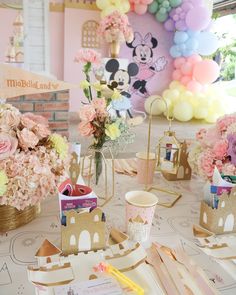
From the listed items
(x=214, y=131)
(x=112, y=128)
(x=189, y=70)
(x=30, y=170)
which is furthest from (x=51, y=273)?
(x=189, y=70)

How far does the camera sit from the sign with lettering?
44.9 inches

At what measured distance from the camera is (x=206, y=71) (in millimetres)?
4570

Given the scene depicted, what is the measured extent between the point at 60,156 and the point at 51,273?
1.14ft

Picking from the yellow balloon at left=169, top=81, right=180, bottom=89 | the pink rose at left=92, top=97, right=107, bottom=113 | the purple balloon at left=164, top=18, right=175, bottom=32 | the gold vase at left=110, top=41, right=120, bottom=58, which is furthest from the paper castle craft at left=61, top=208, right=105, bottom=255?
the purple balloon at left=164, top=18, right=175, bottom=32

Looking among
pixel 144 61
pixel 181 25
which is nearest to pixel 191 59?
pixel 181 25

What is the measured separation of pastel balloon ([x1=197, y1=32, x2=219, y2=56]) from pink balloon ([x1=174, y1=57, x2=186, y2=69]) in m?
0.31

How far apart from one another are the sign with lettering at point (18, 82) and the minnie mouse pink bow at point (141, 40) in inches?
164

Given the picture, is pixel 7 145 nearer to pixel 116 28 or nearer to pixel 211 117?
pixel 116 28

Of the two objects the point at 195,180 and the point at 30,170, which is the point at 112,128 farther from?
the point at 195,180

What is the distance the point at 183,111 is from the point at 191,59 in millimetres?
848

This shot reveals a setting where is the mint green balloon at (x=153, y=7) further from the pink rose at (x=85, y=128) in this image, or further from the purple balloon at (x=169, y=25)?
the pink rose at (x=85, y=128)

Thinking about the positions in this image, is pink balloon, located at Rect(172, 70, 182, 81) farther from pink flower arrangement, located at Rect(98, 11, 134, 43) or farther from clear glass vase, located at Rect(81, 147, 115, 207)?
clear glass vase, located at Rect(81, 147, 115, 207)

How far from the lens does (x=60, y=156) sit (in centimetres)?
93

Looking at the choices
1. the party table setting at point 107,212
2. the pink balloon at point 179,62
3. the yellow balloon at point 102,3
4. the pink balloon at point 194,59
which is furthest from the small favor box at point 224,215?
the pink balloon at point 179,62
